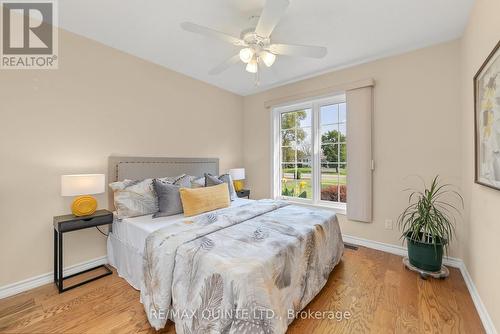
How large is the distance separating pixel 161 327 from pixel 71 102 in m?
2.34

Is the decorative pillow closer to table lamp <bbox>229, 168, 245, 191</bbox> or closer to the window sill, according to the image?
table lamp <bbox>229, 168, 245, 191</bbox>

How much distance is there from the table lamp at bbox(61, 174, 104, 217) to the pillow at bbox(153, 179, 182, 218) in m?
0.55

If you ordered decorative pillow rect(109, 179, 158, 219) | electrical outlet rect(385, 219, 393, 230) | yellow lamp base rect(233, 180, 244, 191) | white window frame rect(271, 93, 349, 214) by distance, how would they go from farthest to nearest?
yellow lamp base rect(233, 180, 244, 191), white window frame rect(271, 93, 349, 214), electrical outlet rect(385, 219, 393, 230), decorative pillow rect(109, 179, 158, 219)

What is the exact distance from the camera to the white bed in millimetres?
2004

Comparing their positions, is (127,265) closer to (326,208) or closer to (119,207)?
(119,207)

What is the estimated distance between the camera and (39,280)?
83.2 inches

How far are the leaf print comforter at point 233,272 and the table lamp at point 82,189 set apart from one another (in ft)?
2.83

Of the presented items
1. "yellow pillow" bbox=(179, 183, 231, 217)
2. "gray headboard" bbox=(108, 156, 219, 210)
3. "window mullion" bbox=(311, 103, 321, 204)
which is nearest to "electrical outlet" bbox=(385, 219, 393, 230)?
"window mullion" bbox=(311, 103, 321, 204)

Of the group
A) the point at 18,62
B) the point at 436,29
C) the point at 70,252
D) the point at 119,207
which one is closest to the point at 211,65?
the point at 18,62

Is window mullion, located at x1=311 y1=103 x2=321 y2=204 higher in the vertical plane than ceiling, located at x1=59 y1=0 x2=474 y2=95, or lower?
lower

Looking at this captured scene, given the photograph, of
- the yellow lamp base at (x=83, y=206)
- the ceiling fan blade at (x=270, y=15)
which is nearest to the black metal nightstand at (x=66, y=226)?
the yellow lamp base at (x=83, y=206)

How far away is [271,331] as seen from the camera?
1.25m

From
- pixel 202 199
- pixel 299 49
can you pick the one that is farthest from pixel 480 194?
pixel 202 199

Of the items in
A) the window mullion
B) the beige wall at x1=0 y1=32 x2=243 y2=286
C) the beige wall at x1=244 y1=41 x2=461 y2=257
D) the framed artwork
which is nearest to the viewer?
the framed artwork
